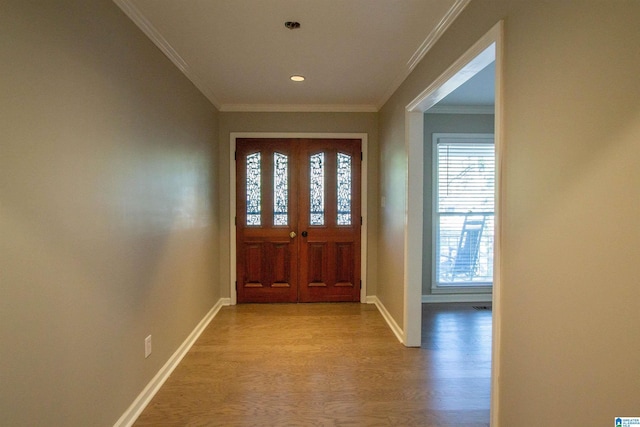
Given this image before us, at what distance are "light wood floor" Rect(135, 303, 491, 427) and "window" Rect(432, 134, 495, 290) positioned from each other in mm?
830

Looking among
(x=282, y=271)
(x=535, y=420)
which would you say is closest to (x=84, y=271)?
(x=535, y=420)

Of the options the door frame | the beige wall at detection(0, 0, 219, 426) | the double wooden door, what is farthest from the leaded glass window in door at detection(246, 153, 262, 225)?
the beige wall at detection(0, 0, 219, 426)

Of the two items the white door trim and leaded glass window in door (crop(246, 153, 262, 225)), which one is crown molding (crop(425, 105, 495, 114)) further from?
leaded glass window in door (crop(246, 153, 262, 225))

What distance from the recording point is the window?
4250 millimetres

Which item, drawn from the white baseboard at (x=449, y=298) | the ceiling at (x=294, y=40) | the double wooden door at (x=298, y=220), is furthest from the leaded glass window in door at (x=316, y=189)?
the white baseboard at (x=449, y=298)

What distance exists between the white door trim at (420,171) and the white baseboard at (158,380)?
1954 millimetres

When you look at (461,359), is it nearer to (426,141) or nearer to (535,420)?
(535,420)

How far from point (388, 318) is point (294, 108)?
269cm

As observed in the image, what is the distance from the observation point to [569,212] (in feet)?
3.74

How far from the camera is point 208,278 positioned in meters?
3.61

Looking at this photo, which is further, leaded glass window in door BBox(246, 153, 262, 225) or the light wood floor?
leaded glass window in door BBox(246, 153, 262, 225)

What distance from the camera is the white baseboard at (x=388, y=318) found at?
3094 millimetres

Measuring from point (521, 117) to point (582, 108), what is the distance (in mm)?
311

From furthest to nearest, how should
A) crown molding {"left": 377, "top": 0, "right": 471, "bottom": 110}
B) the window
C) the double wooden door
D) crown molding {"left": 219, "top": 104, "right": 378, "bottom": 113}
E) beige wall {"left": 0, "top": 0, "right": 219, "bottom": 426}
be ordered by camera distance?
the window → the double wooden door → crown molding {"left": 219, "top": 104, "right": 378, "bottom": 113} → crown molding {"left": 377, "top": 0, "right": 471, "bottom": 110} → beige wall {"left": 0, "top": 0, "right": 219, "bottom": 426}
